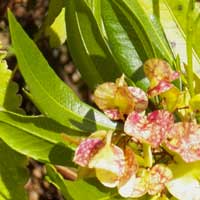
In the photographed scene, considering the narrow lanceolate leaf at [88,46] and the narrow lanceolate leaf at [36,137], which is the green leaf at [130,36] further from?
the narrow lanceolate leaf at [36,137]

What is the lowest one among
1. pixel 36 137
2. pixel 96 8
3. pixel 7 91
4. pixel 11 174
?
pixel 11 174

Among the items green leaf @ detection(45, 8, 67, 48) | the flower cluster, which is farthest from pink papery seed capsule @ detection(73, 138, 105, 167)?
green leaf @ detection(45, 8, 67, 48)

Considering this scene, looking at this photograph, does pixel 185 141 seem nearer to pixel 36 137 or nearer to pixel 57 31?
pixel 36 137

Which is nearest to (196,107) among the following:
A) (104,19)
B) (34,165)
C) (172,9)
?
(104,19)

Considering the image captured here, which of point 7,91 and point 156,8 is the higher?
point 156,8

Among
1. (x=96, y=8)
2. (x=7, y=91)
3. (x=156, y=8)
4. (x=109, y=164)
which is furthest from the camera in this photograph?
(x=7, y=91)

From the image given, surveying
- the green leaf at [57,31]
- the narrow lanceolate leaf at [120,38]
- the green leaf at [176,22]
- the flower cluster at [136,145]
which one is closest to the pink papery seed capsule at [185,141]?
the flower cluster at [136,145]

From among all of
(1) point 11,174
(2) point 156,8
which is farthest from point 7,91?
(2) point 156,8

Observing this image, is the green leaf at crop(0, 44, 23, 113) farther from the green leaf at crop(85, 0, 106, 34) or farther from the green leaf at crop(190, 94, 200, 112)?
the green leaf at crop(190, 94, 200, 112)
